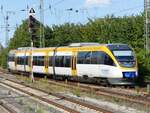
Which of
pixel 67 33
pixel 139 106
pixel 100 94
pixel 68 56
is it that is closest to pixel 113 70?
pixel 100 94

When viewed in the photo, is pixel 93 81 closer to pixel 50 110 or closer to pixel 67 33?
pixel 50 110

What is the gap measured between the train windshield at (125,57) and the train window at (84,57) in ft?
10.3

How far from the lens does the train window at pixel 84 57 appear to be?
34.1 metres

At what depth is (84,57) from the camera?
3481 centimetres

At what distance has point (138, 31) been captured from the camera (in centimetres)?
5941

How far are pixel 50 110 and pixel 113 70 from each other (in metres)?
12.3

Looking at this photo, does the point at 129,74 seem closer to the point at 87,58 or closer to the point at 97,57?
the point at 97,57

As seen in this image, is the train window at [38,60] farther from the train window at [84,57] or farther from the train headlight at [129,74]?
the train headlight at [129,74]

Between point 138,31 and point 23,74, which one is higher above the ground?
point 138,31

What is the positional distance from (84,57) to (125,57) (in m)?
4.32

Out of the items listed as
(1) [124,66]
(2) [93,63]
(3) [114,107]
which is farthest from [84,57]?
(3) [114,107]

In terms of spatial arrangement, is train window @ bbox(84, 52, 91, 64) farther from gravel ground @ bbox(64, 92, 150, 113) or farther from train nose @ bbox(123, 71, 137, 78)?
gravel ground @ bbox(64, 92, 150, 113)

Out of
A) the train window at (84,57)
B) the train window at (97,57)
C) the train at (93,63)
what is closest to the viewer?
the train at (93,63)

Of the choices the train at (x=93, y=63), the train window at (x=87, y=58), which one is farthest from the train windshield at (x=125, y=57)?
the train window at (x=87, y=58)
